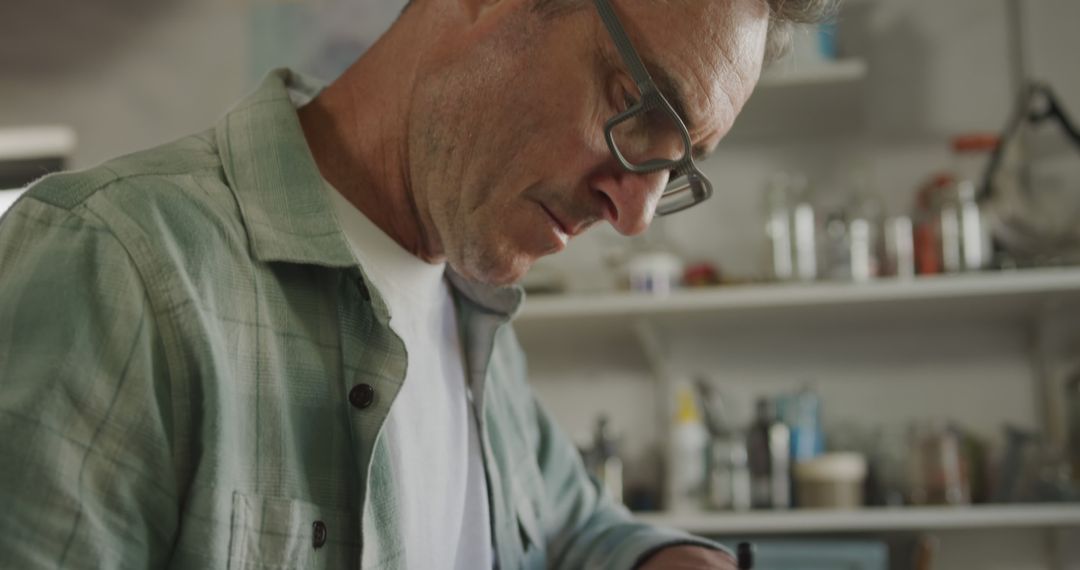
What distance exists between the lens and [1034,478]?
223 centimetres

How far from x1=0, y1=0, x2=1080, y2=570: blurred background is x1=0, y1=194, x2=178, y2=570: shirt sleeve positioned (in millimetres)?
1589

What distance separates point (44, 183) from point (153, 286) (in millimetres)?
113

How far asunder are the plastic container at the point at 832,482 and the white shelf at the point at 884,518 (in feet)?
0.12

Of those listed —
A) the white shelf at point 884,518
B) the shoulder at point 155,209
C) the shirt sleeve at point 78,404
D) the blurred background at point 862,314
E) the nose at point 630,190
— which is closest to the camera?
the shirt sleeve at point 78,404

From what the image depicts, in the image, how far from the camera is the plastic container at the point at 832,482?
7.25 feet

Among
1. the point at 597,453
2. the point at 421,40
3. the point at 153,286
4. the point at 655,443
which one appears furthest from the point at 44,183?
the point at 655,443

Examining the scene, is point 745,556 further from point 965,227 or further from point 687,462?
→ point 965,227

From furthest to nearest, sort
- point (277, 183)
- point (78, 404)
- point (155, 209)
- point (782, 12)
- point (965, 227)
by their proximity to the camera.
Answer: point (965, 227) < point (782, 12) < point (277, 183) < point (155, 209) < point (78, 404)

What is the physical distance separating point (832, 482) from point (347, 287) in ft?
5.06

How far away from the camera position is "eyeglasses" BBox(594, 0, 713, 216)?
906mm

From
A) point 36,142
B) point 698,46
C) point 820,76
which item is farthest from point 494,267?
point 36,142

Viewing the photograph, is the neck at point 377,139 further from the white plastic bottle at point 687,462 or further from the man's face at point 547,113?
the white plastic bottle at point 687,462

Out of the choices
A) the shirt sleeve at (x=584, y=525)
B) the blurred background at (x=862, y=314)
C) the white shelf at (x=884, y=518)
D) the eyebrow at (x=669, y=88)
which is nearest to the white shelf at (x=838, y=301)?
the blurred background at (x=862, y=314)

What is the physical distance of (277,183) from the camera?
904 mm
